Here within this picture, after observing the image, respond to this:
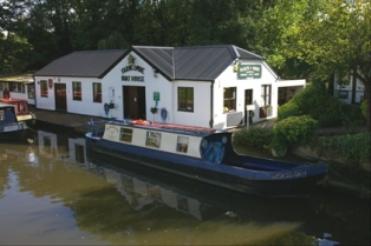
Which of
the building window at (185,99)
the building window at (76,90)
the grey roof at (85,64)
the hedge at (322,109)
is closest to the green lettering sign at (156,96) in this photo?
the building window at (185,99)

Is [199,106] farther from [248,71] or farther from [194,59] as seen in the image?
[248,71]

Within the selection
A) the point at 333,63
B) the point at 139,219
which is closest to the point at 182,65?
the point at 333,63

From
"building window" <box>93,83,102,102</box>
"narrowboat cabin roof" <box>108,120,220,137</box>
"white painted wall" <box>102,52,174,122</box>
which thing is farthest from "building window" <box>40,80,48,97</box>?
"narrowboat cabin roof" <box>108,120,220,137</box>

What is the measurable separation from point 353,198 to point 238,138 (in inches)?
247

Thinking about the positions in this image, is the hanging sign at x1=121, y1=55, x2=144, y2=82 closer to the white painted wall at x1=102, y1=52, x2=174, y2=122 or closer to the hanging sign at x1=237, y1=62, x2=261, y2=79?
the white painted wall at x1=102, y1=52, x2=174, y2=122

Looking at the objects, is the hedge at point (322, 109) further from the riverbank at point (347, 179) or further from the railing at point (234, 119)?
the riverbank at point (347, 179)

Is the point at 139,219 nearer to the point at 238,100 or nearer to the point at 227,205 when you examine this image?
the point at 227,205

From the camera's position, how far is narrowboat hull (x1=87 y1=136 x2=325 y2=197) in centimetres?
1320

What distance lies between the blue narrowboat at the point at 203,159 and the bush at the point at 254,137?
2.75 metres

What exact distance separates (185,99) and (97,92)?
22.8 ft

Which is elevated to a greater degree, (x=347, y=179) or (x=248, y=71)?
(x=248, y=71)

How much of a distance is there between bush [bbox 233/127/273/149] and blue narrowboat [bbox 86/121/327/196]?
2.75 meters

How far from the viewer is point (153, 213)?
41.3 feet

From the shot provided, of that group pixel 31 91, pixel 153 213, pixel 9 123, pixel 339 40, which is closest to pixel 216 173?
pixel 153 213
